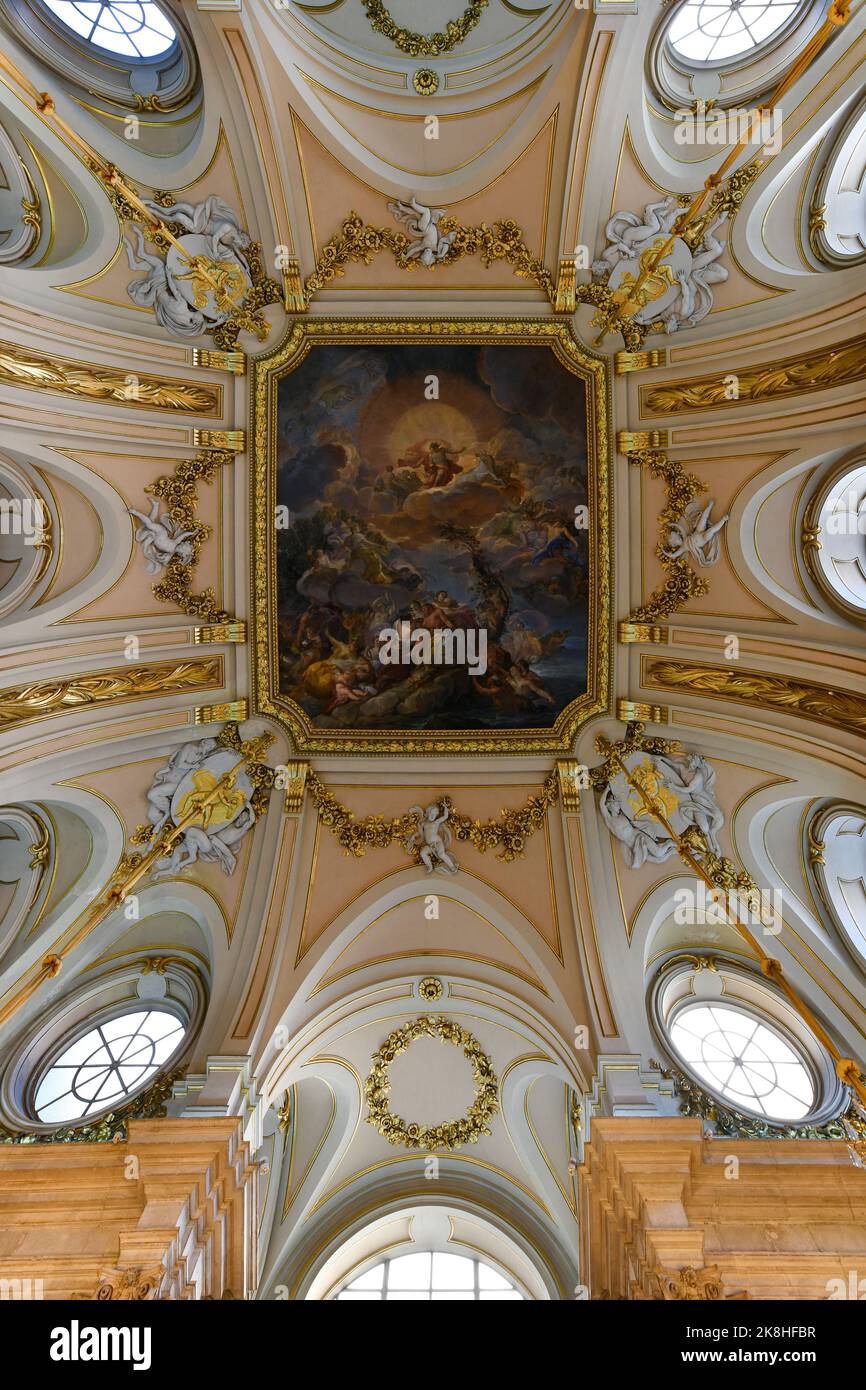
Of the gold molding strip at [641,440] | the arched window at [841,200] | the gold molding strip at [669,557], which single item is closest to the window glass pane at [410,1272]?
the gold molding strip at [669,557]

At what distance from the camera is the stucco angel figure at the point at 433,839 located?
1243 cm

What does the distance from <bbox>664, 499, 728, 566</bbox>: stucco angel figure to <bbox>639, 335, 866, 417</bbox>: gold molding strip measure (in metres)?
1.41

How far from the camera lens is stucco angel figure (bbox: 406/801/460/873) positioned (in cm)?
1243

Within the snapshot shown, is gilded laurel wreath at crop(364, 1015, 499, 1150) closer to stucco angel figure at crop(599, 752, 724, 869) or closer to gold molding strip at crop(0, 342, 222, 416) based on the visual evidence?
stucco angel figure at crop(599, 752, 724, 869)

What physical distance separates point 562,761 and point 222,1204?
721cm

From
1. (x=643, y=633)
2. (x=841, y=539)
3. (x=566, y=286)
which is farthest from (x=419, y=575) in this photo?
(x=841, y=539)

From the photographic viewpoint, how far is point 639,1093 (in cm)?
982

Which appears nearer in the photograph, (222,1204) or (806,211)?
(222,1204)

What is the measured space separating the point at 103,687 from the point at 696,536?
27.8ft

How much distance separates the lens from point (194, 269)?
11195mm

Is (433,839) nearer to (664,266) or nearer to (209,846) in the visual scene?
(209,846)

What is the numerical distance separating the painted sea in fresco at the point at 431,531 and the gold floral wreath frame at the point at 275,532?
127mm
